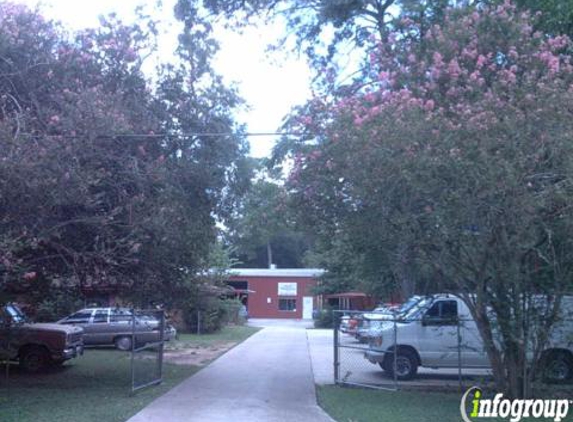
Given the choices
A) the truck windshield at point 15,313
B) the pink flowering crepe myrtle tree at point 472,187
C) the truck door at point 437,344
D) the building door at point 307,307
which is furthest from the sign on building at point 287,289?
the pink flowering crepe myrtle tree at point 472,187

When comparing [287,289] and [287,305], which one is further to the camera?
[287,305]

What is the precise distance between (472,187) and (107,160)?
23.7 feet

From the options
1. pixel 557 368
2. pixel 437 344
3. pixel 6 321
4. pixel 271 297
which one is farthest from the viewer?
pixel 271 297

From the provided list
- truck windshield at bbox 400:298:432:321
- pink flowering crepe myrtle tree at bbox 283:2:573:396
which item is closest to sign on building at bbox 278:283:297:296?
truck windshield at bbox 400:298:432:321

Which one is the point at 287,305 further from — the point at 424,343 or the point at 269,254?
the point at 424,343

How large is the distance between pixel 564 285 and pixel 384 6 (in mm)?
12873

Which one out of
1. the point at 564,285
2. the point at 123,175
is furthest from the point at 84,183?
the point at 564,285

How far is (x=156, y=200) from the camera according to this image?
14.6m

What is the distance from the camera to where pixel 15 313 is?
701 inches

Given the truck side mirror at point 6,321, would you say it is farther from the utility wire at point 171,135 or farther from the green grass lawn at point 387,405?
the green grass lawn at point 387,405

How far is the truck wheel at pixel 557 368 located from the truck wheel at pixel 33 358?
12.5 metres

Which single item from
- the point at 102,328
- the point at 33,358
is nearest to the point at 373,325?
the point at 33,358

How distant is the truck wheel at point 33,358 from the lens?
19.1 metres

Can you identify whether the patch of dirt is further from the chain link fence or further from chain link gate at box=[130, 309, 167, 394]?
the chain link fence
